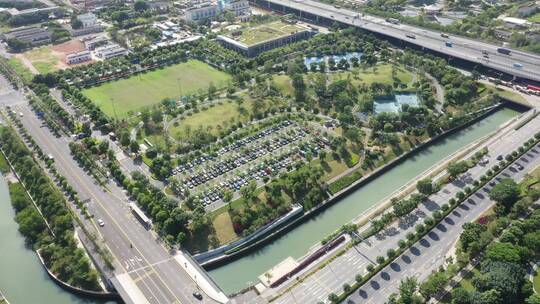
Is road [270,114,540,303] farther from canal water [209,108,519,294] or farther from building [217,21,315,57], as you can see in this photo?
building [217,21,315,57]

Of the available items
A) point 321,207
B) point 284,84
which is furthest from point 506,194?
point 284,84

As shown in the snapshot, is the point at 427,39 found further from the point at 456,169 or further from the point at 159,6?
the point at 159,6

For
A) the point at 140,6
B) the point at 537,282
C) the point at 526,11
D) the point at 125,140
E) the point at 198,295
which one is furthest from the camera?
→ the point at 140,6

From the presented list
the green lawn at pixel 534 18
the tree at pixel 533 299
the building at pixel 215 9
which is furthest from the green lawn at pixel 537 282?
the building at pixel 215 9

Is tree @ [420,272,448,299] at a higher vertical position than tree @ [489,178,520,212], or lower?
lower

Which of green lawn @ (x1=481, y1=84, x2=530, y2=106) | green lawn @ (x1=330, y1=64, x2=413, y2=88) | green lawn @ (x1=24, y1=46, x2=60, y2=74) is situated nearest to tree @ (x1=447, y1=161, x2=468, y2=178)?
green lawn @ (x1=481, y1=84, x2=530, y2=106)

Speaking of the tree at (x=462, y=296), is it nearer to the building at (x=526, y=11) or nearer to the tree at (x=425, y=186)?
the tree at (x=425, y=186)

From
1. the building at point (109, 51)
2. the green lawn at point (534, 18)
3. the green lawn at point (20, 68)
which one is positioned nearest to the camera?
the green lawn at point (20, 68)
